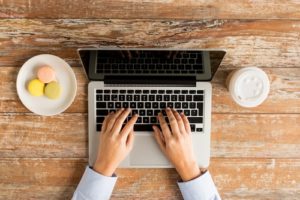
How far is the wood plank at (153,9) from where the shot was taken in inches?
40.2

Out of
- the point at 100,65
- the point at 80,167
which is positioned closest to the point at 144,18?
the point at 100,65

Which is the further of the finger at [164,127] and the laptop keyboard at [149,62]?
the finger at [164,127]

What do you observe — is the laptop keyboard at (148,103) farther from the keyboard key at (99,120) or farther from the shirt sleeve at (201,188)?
the shirt sleeve at (201,188)

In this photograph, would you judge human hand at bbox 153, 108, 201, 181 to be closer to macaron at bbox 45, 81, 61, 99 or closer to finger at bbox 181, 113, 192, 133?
finger at bbox 181, 113, 192, 133

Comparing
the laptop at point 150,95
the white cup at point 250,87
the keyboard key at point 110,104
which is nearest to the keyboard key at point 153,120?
the laptop at point 150,95

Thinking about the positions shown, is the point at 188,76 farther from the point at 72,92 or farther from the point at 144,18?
the point at 72,92

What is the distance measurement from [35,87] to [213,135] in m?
0.50

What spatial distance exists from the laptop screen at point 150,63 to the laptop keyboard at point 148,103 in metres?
0.05

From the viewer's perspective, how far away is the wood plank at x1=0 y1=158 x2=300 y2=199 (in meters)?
1.08

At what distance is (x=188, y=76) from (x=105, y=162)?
317 millimetres

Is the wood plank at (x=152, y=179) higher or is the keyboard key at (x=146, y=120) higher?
the keyboard key at (x=146, y=120)

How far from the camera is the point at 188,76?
3.27 feet

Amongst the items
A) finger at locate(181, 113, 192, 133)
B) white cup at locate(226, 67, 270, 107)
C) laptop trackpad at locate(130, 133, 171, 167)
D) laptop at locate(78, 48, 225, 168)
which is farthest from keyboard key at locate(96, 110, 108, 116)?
white cup at locate(226, 67, 270, 107)

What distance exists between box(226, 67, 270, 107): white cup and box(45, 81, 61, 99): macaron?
0.46 m
